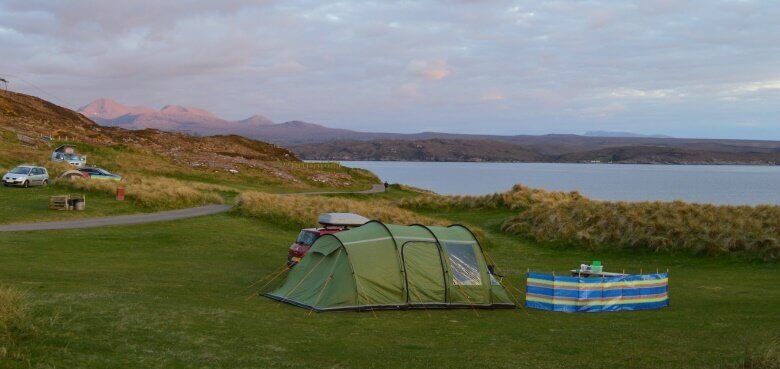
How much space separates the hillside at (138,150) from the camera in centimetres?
6344

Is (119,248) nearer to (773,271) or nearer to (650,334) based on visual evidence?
(650,334)

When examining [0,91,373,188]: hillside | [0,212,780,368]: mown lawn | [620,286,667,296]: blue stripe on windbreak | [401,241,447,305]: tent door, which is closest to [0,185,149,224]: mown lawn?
[0,212,780,368]: mown lawn

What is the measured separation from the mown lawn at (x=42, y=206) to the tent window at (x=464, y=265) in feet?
72.6

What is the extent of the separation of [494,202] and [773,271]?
23148 mm

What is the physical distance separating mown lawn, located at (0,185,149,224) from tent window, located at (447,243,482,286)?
22.1 meters

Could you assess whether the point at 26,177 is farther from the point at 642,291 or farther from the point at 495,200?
the point at 642,291

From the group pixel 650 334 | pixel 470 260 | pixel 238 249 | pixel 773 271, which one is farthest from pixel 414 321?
pixel 773 271

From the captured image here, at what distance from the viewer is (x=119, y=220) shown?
33.4 metres

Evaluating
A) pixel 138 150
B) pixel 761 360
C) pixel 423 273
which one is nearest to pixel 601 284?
pixel 423 273

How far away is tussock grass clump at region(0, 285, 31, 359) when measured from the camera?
10719mm

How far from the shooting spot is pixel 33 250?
2406 cm

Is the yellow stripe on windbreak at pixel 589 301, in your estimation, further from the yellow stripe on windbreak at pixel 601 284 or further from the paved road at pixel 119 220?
the paved road at pixel 119 220

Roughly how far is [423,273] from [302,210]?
64.4 feet

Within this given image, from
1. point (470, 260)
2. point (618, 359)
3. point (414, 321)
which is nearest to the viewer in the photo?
point (618, 359)
